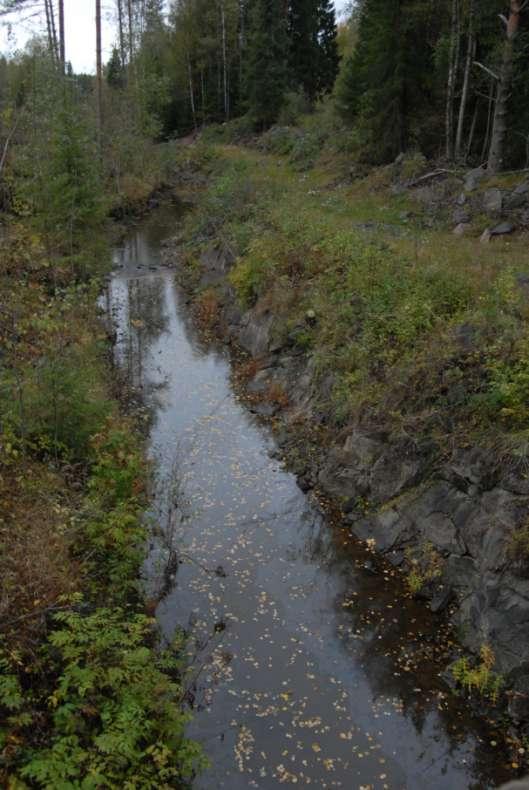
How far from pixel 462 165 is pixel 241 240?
8750 millimetres

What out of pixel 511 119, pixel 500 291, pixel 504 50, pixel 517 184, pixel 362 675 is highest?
pixel 504 50

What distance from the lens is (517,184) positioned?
20.2m

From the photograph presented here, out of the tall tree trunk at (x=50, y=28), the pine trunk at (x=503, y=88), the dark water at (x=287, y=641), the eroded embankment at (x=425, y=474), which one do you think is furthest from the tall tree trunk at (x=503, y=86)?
the tall tree trunk at (x=50, y=28)

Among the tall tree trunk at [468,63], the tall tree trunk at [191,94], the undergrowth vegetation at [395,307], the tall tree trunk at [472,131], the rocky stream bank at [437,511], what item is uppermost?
the tall tree trunk at [191,94]

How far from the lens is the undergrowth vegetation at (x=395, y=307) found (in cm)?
1112

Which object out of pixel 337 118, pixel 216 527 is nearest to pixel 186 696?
pixel 216 527

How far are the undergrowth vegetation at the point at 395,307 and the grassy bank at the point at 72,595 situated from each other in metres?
5.15

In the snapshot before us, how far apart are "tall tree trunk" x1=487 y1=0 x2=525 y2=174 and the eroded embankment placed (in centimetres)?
625

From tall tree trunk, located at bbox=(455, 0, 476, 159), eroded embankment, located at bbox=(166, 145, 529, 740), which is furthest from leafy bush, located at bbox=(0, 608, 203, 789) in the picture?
tall tree trunk, located at bbox=(455, 0, 476, 159)

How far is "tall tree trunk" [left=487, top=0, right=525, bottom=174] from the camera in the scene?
19672 mm

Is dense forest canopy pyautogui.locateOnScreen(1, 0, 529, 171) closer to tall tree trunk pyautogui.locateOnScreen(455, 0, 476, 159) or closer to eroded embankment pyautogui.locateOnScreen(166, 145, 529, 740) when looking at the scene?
tall tree trunk pyautogui.locateOnScreen(455, 0, 476, 159)

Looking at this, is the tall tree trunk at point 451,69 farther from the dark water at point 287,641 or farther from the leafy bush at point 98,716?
the leafy bush at point 98,716

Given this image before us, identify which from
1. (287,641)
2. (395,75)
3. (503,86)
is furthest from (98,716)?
(395,75)

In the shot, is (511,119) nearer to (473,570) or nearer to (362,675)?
(473,570)
